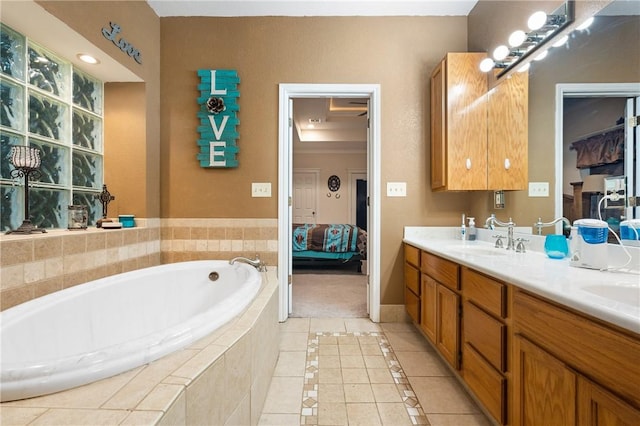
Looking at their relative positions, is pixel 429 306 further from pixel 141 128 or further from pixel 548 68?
pixel 141 128

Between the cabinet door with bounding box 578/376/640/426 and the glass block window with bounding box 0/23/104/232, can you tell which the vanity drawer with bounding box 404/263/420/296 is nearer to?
the cabinet door with bounding box 578/376/640/426

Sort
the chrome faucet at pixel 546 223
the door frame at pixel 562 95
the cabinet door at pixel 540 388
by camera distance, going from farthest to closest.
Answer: the chrome faucet at pixel 546 223, the door frame at pixel 562 95, the cabinet door at pixel 540 388

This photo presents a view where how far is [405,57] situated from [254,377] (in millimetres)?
2585

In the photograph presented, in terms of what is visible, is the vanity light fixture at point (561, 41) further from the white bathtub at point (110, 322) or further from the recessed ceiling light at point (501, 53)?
the white bathtub at point (110, 322)

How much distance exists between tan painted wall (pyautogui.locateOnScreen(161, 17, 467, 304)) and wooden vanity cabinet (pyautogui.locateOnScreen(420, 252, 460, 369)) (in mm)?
510

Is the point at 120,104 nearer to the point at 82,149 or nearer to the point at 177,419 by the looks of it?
the point at 82,149

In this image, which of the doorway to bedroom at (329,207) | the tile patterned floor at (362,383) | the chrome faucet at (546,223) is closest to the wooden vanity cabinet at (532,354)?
the tile patterned floor at (362,383)

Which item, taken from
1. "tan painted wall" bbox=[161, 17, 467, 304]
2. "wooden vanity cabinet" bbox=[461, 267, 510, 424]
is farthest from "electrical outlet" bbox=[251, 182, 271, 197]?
"wooden vanity cabinet" bbox=[461, 267, 510, 424]

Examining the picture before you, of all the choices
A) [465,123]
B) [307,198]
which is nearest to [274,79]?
[465,123]

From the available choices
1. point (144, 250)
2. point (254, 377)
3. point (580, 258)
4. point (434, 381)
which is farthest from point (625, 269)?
point (144, 250)

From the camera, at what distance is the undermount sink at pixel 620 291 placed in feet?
2.99

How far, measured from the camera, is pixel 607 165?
48.1 inches

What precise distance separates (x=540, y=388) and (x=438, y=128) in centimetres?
186

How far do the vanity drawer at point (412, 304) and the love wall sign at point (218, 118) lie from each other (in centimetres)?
181
